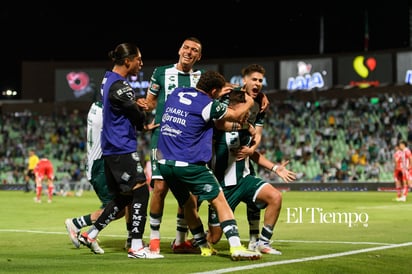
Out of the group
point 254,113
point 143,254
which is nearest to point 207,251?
point 143,254

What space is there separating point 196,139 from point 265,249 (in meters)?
1.88

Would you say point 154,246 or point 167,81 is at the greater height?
point 167,81

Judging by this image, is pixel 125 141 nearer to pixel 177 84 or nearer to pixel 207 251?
pixel 177 84

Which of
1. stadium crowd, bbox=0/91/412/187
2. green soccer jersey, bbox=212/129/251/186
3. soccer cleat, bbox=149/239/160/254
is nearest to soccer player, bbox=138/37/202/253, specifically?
soccer cleat, bbox=149/239/160/254

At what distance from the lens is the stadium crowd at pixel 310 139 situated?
4775cm

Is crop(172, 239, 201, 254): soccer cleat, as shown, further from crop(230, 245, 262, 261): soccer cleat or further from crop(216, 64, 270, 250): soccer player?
crop(230, 245, 262, 261): soccer cleat

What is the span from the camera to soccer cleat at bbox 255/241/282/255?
35.5ft

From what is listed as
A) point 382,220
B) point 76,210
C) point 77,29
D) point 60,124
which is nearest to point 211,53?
point 77,29

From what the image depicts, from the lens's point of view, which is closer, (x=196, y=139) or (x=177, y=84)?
(x=196, y=139)

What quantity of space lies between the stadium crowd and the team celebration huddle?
35281 mm

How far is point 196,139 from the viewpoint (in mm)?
10078

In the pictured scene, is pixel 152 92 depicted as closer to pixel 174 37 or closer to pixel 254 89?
pixel 254 89

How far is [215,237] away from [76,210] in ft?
48.1

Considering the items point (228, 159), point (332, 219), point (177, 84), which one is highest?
point (177, 84)
